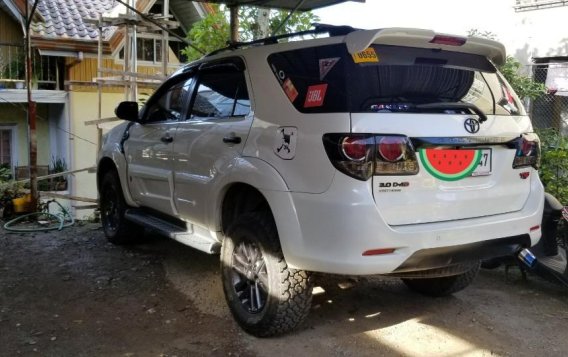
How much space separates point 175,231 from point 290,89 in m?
1.77

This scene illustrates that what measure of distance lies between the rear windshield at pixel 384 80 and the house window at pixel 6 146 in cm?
1268

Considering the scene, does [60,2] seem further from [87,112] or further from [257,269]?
[257,269]

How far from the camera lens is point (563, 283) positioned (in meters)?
4.41

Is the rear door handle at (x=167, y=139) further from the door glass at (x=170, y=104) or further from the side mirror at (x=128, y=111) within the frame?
the side mirror at (x=128, y=111)

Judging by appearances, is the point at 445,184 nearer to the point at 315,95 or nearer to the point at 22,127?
the point at 315,95

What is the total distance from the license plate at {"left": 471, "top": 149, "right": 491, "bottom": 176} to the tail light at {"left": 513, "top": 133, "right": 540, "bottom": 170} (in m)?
0.26

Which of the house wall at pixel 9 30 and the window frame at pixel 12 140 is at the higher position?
the house wall at pixel 9 30

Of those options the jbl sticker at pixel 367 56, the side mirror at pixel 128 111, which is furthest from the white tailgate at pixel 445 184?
the side mirror at pixel 128 111

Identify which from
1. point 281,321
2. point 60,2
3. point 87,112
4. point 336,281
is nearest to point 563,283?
point 336,281

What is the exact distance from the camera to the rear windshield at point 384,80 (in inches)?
122

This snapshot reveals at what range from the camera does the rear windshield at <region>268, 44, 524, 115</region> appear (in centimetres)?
311

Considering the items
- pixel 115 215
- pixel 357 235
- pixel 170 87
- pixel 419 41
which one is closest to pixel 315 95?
pixel 419 41

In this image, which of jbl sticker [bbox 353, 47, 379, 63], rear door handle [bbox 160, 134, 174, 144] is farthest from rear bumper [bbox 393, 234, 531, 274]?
rear door handle [bbox 160, 134, 174, 144]

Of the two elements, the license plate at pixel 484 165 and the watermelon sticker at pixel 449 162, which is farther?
the license plate at pixel 484 165
